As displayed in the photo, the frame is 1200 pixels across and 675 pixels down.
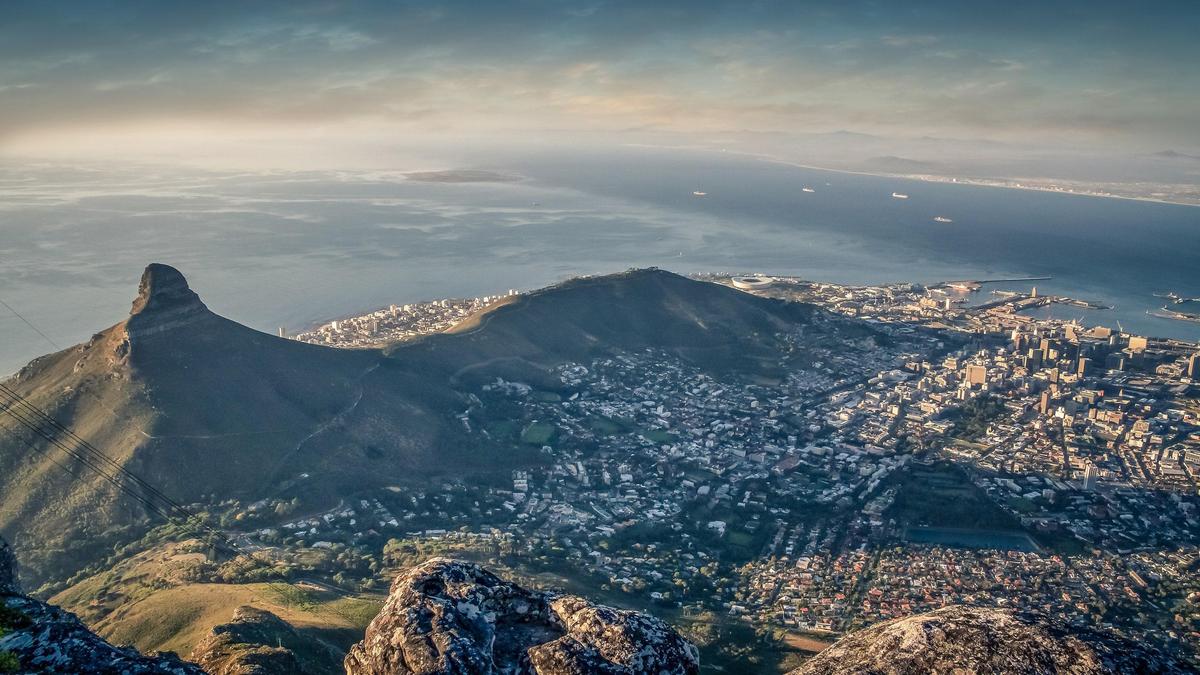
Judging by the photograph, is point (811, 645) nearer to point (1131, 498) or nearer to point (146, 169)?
point (1131, 498)

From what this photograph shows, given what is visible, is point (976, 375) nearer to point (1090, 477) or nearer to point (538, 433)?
point (1090, 477)

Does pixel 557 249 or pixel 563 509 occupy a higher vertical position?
pixel 557 249

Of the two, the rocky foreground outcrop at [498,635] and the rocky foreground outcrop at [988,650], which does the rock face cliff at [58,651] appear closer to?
the rocky foreground outcrop at [498,635]

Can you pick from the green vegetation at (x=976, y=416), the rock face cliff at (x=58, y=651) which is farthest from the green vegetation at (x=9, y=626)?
the green vegetation at (x=976, y=416)

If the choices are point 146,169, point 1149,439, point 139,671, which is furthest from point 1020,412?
point 146,169

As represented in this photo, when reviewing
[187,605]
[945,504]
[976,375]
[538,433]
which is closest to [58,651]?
[187,605]

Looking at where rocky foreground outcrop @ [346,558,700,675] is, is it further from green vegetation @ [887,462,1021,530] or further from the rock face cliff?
green vegetation @ [887,462,1021,530]
